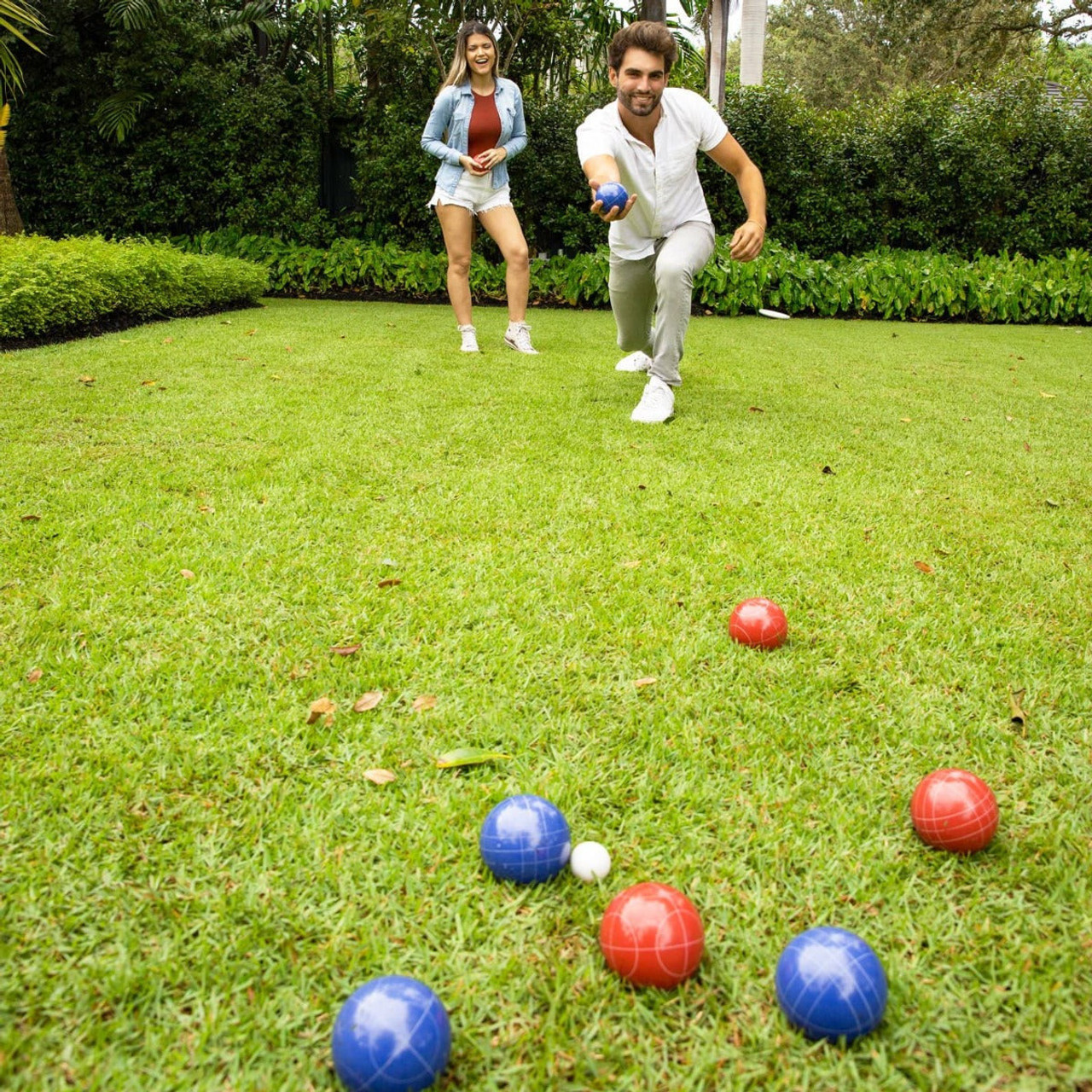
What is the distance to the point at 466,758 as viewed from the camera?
193 centimetres

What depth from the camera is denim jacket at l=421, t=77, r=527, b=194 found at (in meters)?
6.66

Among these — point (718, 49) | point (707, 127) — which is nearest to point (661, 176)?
point (707, 127)

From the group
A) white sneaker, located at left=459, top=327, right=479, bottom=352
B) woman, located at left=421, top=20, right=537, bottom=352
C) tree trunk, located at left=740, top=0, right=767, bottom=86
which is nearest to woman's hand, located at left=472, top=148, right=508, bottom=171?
woman, located at left=421, top=20, right=537, bottom=352

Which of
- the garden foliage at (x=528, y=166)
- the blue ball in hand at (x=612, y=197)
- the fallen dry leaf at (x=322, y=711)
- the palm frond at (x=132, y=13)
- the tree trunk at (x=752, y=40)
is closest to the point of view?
the fallen dry leaf at (x=322, y=711)

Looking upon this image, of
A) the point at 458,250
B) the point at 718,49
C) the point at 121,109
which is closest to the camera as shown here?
the point at 458,250

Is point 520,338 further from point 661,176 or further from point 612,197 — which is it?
point 612,197

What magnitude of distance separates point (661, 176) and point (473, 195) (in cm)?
238

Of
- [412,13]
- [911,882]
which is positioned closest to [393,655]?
[911,882]

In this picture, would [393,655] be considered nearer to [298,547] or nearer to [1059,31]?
[298,547]

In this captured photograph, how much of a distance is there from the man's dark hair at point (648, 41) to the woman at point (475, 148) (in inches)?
87.8

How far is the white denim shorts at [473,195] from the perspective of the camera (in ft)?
22.6

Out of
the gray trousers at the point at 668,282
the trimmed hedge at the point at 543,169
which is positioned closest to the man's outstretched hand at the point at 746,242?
the gray trousers at the point at 668,282

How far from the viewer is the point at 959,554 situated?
3.21 m

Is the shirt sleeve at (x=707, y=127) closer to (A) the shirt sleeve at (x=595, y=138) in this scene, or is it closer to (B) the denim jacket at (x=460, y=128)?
(A) the shirt sleeve at (x=595, y=138)
